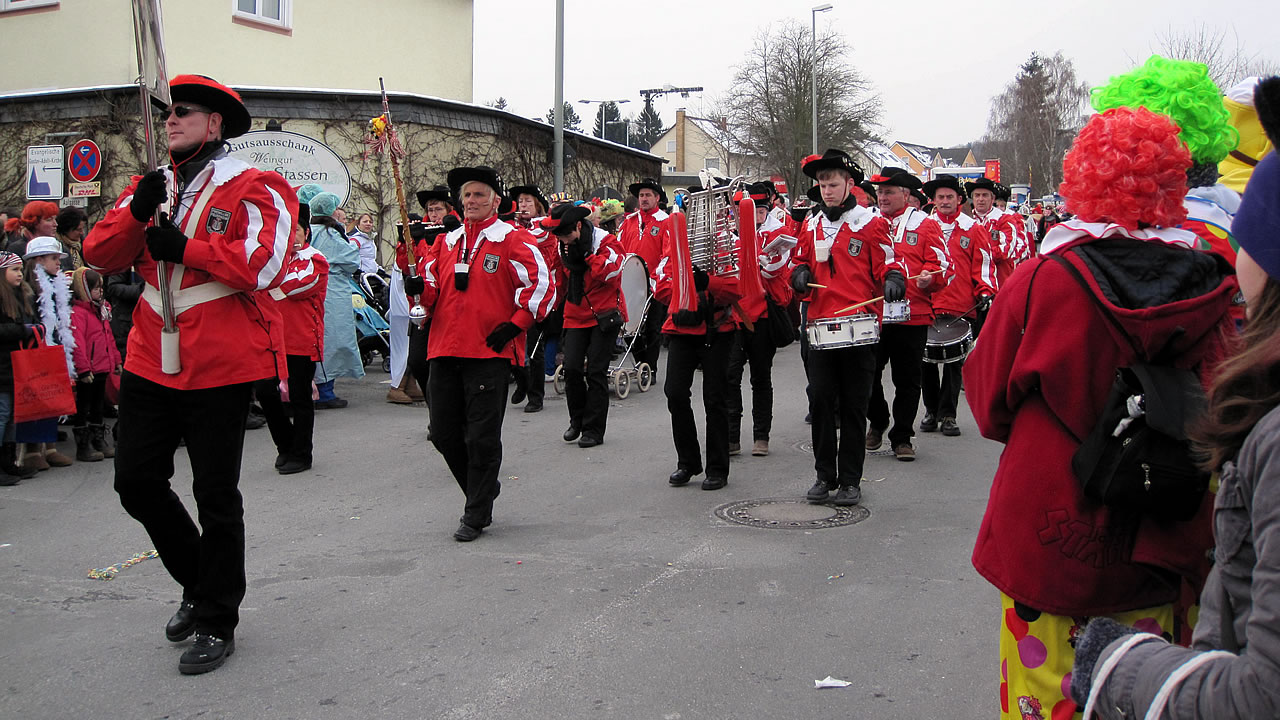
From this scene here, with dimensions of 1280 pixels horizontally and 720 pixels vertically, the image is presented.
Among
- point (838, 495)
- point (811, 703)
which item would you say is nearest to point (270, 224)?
point (811, 703)

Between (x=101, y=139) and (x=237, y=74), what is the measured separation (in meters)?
4.22

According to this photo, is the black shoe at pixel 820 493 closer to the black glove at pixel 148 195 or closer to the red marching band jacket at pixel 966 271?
the red marching band jacket at pixel 966 271

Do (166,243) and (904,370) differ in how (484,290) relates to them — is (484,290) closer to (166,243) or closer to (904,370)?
(166,243)

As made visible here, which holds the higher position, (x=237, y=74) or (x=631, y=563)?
(x=237, y=74)

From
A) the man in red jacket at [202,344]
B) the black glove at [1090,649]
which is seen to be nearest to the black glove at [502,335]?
the man in red jacket at [202,344]

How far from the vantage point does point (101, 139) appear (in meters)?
17.4

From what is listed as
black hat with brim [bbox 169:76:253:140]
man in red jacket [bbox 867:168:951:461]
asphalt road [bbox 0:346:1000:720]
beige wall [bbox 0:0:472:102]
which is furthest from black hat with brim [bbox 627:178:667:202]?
beige wall [bbox 0:0:472:102]

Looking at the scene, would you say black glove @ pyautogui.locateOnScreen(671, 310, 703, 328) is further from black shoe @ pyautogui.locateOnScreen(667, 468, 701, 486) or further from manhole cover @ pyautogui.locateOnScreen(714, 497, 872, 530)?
manhole cover @ pyautogui.locateOnScreen(714, 497, 872, 530)

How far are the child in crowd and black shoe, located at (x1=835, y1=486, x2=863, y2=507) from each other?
5634 millimetres

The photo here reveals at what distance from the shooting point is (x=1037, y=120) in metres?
65.0

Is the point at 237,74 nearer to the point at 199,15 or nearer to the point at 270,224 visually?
the point at 199,15

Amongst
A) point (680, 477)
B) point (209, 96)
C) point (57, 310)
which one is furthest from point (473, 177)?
point (57, 310)

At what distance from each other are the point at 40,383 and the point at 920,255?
6.39m

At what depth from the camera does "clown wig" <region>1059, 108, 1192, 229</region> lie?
2.76 meters
